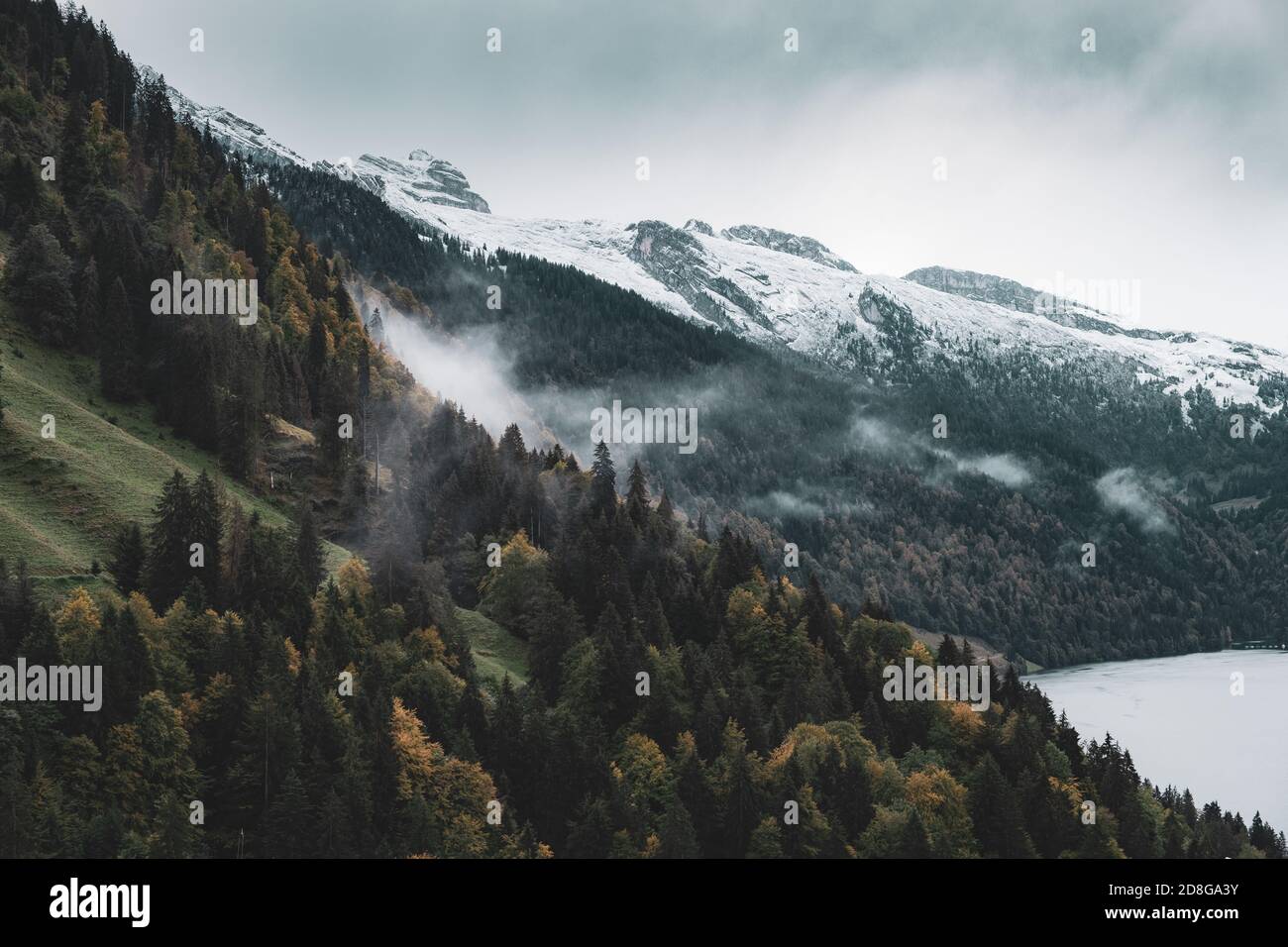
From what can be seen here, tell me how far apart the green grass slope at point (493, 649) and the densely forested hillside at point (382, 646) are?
0.46 m

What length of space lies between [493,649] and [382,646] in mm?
19194

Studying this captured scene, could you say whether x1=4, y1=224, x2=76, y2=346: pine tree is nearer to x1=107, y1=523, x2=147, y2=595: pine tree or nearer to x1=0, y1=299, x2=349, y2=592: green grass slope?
x1=0, y1=299, x2=349, y2=592: green grass slope

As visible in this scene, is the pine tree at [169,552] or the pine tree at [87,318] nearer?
the pine tree at [169,552]

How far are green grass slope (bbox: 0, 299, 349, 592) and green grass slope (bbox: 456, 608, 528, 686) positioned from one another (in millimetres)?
14617

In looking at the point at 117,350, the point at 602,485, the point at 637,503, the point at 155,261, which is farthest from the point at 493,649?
the point at 155,261

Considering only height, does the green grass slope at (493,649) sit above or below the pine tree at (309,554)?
below

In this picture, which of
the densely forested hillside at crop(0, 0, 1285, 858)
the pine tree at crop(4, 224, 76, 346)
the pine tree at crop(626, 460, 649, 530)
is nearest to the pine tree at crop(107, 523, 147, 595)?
the densely forested hillside at crop(0, 0, 1285, 858)

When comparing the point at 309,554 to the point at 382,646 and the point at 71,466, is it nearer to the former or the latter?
the point at 382,646

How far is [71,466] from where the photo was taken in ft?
254

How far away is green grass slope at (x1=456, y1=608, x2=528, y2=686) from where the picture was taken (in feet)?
295

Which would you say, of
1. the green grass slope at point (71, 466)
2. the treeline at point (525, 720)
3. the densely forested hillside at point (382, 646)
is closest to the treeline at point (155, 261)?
the densely forested hillside at point (382, 646)

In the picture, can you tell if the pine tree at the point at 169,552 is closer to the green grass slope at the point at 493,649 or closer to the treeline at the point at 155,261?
the treeline at the point at 155,261

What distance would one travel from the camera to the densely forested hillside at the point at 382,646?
63156 millimetres
